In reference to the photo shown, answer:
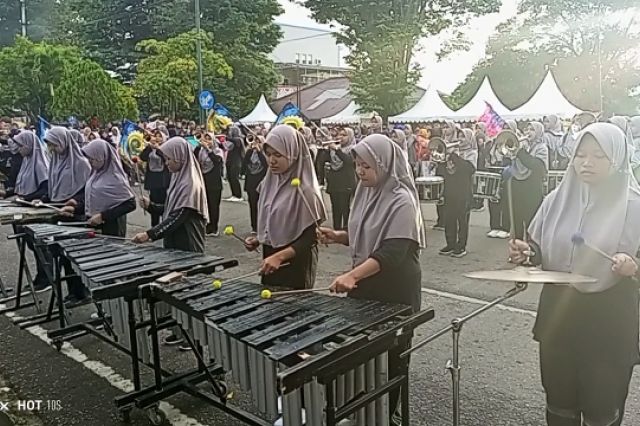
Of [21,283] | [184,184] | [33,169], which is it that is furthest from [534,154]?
[21,283]

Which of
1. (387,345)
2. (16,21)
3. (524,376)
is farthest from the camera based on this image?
(16,21)

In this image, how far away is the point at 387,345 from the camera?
288 centimetres

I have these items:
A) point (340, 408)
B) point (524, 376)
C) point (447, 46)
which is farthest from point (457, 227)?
point (447, 46)

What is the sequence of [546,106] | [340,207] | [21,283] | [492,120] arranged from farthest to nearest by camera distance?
1. [546,106]
2. [492,120]
3. [340,207]
4. [21,283]

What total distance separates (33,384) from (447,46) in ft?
93.2

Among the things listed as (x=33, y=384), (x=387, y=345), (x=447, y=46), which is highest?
(x=447, y=46)

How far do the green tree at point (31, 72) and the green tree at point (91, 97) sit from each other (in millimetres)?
3117

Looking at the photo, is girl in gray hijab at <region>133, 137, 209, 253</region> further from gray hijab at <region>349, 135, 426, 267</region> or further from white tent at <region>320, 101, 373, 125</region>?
white tent at <region>320, 101, 373, 125</region>

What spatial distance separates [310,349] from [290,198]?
4.88 ft

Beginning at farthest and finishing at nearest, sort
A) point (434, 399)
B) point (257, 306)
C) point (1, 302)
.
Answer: point (1, 302) < point (434, 399) < point (257, 306)

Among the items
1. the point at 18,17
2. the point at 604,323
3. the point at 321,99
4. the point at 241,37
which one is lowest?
the point at 604,323

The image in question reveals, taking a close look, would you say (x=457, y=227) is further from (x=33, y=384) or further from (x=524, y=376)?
(x=33, y=384)

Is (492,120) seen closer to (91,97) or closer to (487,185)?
(487,185)

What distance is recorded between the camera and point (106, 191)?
619cm
